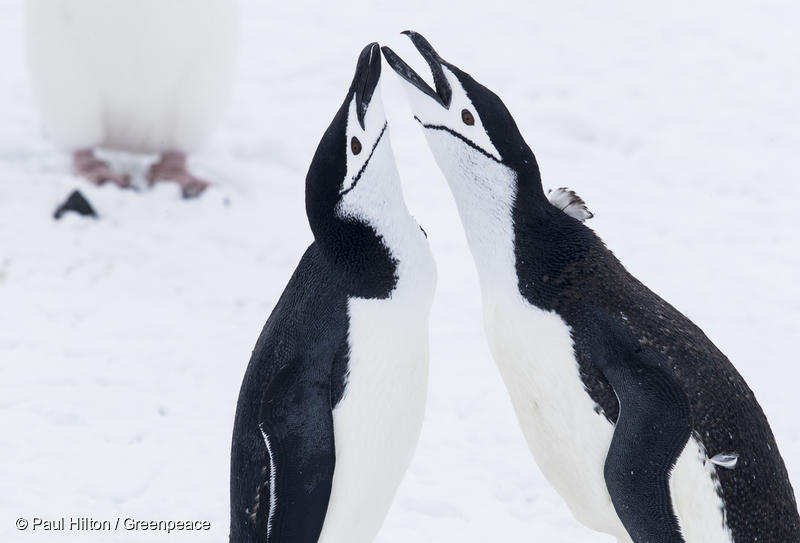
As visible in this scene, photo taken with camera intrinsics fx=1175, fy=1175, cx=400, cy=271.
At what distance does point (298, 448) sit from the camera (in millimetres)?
2283

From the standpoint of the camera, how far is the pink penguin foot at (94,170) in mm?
4891

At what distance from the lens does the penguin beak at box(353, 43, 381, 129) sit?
7.57 ft

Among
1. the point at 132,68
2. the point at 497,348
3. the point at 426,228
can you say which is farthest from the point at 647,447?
the point at 132,68

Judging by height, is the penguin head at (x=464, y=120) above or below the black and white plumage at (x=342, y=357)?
above

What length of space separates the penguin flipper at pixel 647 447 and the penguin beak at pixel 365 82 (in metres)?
0.72

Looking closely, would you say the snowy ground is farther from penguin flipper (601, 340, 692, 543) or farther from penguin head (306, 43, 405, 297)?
penguin head (306, 43, 405, 297)

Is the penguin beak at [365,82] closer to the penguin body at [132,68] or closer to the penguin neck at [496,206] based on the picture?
the penguin neck at [496,206]

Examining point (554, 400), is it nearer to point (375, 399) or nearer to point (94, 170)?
point (375, 399)

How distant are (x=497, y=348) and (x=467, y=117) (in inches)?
19.4

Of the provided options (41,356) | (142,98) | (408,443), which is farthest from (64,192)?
(408,443)

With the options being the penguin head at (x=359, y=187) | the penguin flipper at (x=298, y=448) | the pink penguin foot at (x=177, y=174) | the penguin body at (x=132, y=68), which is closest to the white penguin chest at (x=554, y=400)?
the penguin head at (x=359, y=187)

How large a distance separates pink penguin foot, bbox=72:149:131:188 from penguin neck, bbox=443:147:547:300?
2.79 metres

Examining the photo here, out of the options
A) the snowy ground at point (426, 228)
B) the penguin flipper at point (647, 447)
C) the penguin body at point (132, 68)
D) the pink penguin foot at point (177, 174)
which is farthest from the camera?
the pink penguin foot at point (177, 174)

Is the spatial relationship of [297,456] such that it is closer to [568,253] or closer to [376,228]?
[376,228]
